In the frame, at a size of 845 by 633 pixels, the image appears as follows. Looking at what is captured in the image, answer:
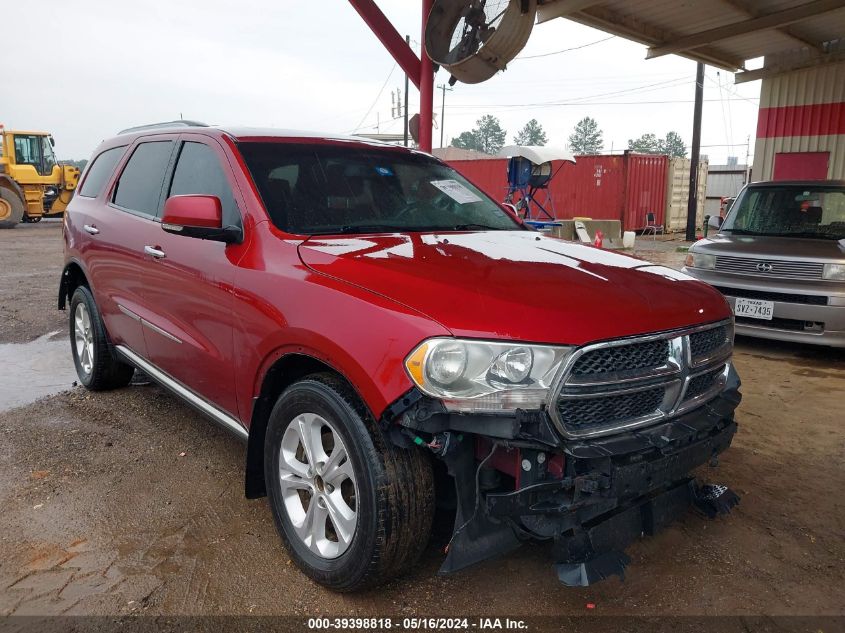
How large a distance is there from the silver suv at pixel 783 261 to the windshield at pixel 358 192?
3.44m

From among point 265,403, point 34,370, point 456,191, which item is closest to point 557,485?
point 265,403

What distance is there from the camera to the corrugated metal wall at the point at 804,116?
1094 cm

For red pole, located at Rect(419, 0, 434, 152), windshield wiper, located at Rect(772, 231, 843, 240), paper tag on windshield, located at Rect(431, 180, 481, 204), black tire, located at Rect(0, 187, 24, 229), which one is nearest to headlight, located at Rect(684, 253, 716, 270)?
windshield wiper, located at Rect(772, 231, 843, 240)

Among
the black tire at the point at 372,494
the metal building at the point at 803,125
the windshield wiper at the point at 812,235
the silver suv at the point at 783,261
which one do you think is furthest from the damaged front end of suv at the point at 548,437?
the metal building at the point at 803,125

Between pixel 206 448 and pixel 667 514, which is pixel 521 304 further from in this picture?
pixel 206 448

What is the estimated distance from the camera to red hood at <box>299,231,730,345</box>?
6.92 ft

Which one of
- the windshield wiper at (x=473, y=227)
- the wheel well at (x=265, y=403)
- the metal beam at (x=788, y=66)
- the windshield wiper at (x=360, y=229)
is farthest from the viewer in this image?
the metal beam at (x=788, y=66)

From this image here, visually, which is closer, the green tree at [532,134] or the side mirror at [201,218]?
the side mirror at [201,218]

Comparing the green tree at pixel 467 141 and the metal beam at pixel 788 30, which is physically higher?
the green tree at pixel 467 141

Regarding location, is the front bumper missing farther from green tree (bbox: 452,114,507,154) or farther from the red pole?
green tree (bbox: 452,114,507,154)

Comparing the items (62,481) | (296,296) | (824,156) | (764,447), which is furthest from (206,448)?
(824,156)

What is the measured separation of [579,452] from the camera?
6.77ft

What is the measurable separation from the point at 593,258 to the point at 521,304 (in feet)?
2.99

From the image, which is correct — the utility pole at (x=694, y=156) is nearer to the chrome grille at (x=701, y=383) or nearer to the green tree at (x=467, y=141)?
the chrome grille at (x=701, y=383)
